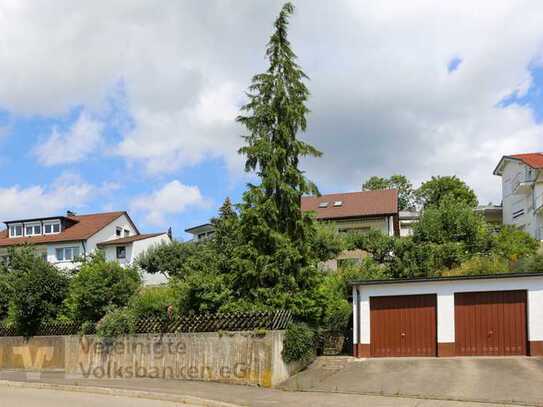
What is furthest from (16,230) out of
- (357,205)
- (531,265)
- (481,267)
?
(531,265)

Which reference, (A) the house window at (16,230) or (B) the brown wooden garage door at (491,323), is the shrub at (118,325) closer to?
(B) the brown wooden garage door at (491,323)

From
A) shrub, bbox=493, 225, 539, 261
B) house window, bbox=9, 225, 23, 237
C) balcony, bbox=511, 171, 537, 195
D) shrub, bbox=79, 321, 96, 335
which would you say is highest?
balcony, bbox=511, 171, 537, 195

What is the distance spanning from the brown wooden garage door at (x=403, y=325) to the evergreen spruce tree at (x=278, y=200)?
2.74 meters

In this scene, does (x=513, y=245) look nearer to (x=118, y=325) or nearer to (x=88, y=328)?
(x=118, y=325)

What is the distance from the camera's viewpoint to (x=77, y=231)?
5438cm

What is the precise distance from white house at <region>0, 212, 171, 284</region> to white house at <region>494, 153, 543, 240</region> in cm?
3083

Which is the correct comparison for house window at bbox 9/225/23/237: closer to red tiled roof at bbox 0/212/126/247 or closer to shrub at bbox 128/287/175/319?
red tiled roof at bbox 0/212/126/247

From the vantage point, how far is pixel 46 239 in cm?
5369

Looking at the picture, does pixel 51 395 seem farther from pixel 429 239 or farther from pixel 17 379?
pixel 429 239

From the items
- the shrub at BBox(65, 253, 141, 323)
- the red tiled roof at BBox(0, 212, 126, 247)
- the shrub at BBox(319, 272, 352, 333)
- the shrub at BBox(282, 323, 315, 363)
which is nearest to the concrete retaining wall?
the shrub at BBox(282, 323, 315, 363)

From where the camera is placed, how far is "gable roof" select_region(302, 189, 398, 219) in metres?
42.9

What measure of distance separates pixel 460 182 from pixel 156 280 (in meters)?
33.8

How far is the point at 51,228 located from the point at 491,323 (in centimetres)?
4657

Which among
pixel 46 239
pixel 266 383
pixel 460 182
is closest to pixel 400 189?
pixel 460 182
